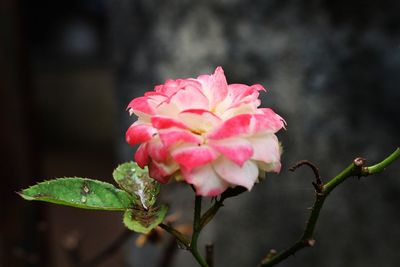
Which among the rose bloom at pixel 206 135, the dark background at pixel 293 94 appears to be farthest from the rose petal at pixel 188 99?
the dark background at pixel 293 94

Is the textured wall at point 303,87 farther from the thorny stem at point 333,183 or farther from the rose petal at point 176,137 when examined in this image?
the rose petal at point 176,137

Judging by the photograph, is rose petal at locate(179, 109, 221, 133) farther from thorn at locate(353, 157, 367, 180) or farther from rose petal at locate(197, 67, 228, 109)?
thorn at locate(353, 157, 367, 180)

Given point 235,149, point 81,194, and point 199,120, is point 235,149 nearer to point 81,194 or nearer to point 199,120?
point 199,120

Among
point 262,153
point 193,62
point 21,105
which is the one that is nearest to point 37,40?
point 21,105

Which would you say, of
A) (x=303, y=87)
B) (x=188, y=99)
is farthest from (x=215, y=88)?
(x=303, y=87)

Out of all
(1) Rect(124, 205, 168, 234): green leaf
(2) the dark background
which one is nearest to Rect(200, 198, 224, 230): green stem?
(1) Rect(124, 205, 168, 234): green leaf
